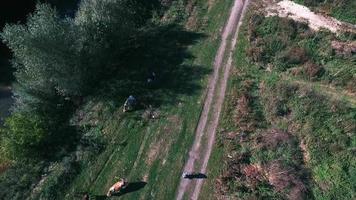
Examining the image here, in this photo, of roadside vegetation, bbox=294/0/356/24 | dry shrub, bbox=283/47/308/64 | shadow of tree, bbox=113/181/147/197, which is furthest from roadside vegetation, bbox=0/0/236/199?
roadside vegetation, bbox=294/0/356/24

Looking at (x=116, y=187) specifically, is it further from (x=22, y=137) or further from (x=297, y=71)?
(x=297, y=71)

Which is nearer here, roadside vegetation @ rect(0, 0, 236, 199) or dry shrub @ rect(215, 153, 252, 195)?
Answer: dry shrub @ rect(215, 153, 252, 195)

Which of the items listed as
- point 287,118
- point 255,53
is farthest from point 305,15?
point 287,118

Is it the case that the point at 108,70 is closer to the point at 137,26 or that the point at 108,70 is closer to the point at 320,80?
the point at 137,26

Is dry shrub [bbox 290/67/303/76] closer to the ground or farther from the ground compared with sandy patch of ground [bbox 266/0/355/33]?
closer to the ground

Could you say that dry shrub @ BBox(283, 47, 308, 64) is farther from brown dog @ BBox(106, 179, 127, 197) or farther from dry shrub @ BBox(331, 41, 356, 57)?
brown dog @ BBox(106, 179, 127, 197)

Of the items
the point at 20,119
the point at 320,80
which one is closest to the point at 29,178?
the point at 20,119
